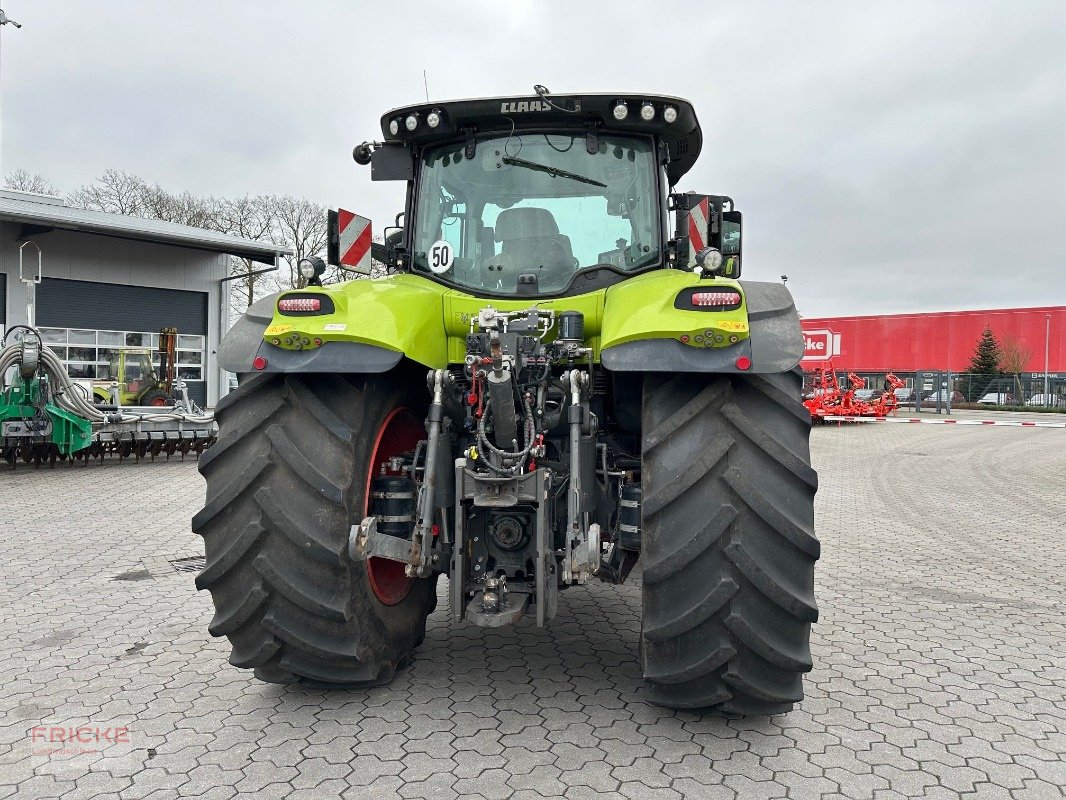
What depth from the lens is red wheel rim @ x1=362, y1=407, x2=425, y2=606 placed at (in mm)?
3578

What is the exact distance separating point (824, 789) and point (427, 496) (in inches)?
70.3

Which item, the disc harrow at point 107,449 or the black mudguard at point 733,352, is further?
the disc harrow at point 107,449

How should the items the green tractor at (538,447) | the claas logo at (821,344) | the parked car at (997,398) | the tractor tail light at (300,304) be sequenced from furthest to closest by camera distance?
the parked car at (997,398), the claas logo at (821,344), the tractor tail light at (300,304), the green tractor at (538,447)

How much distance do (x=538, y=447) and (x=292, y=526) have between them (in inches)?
39.7

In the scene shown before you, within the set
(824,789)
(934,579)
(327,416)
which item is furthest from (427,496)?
(934,579)

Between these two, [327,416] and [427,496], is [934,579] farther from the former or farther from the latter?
[327,416]

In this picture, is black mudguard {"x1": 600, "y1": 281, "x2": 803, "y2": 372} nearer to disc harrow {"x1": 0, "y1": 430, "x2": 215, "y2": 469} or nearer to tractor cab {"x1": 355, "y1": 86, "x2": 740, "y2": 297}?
tractor cab {"x1": 355, "y1": 86, "x2": 740, "y2": 297}

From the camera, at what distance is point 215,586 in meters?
3.29

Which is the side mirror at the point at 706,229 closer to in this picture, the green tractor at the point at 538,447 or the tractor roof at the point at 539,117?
the green tractor at the point at 538,447

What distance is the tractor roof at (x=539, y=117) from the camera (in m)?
3.99

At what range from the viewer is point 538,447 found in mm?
3354

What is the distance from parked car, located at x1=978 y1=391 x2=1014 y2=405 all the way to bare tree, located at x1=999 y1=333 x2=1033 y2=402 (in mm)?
6354

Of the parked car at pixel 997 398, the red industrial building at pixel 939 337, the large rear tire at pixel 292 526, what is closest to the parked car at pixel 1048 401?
the parked car at pixel 997 398

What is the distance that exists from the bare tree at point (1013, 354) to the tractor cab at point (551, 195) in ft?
165
